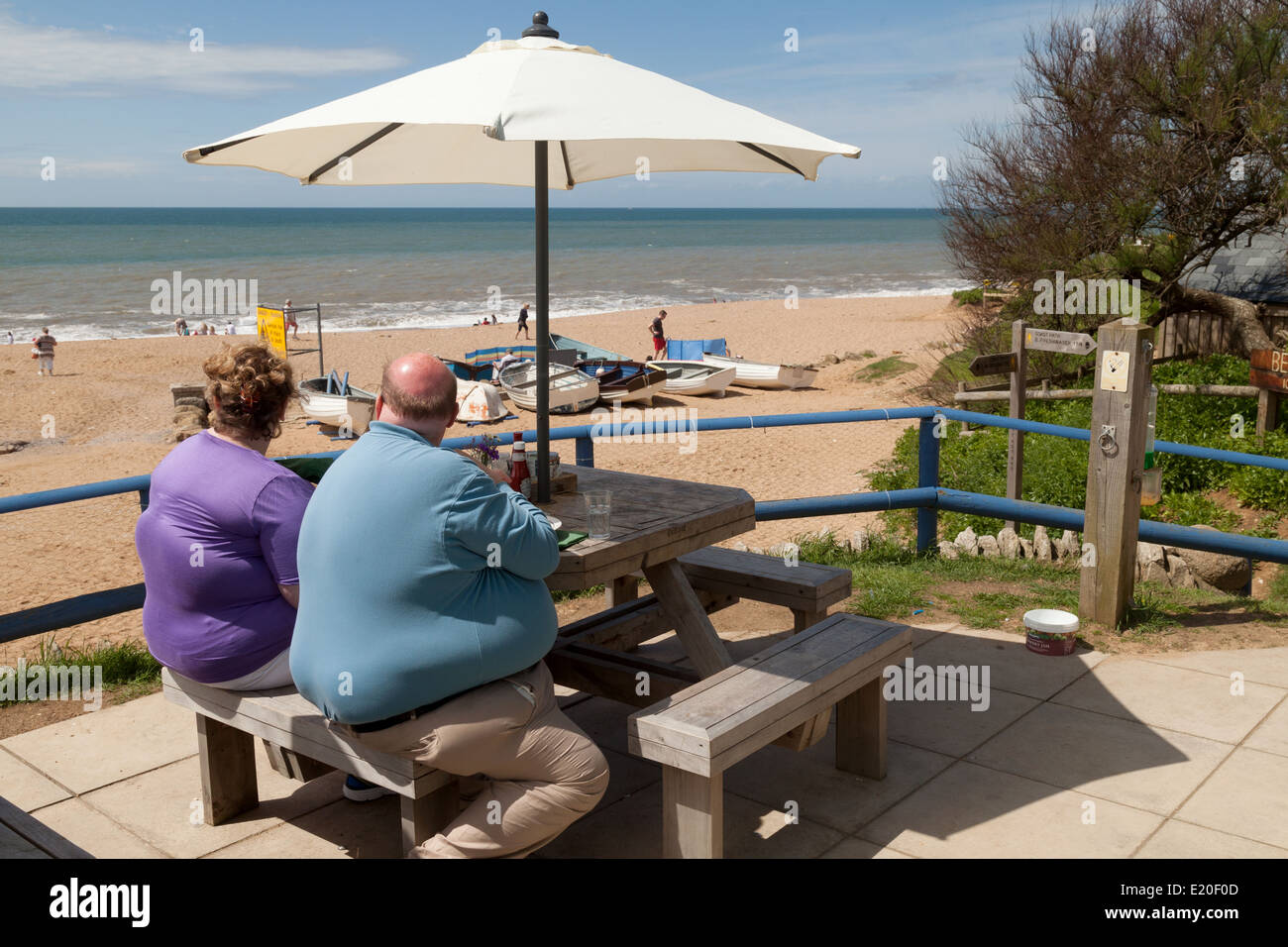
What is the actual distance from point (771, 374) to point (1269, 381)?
13358 mm

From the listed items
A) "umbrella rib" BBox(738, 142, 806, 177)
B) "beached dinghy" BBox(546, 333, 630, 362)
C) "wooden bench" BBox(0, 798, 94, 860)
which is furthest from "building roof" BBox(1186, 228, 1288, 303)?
"wooden bench" BBox(0, 798, 94, 860)

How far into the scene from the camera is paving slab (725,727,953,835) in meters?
3.61

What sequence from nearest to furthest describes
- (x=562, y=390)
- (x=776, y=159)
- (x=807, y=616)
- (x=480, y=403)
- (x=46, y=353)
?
(x=776, y=159)
(x=807, y=616)
(x=480, y=403)
(x=562, y=390)
(x=46, y=353)

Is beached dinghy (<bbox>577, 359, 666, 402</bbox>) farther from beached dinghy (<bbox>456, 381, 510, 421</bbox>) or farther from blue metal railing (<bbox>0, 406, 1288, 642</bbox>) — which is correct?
blue metal railing (<bbox>0, 406, 1288, 642</bbox>)

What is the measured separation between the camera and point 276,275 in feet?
188

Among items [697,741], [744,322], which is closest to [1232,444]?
[697,741]

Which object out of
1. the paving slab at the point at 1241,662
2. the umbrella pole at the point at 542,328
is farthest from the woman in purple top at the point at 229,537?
the paving slab at the point at 1241,662

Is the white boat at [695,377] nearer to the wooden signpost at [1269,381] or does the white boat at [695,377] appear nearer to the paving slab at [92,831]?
the wooden signpost at [1269,381]

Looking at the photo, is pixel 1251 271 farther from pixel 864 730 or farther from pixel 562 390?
pixel 864 730

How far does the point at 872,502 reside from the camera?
594 centimetres

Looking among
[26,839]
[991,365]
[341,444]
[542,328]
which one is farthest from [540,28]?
[341,444]

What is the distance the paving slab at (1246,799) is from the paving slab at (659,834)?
47.7 inches

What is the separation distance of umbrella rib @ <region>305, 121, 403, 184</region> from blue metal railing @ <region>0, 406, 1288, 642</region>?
3.79 ft

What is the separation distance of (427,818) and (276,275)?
192ft
